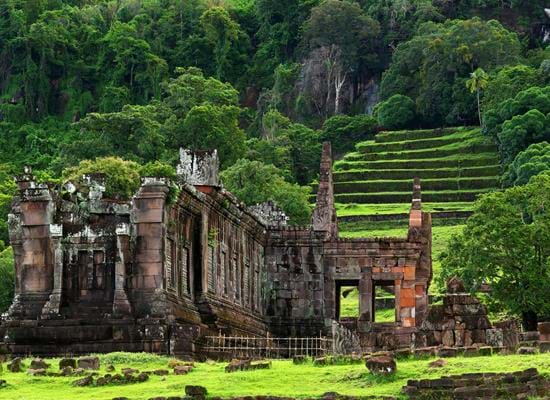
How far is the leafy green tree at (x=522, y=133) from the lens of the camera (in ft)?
422

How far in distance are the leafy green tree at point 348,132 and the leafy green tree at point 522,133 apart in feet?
77.5

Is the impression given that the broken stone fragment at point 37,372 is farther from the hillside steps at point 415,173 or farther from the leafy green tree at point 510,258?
the hillside steps at point 415,173

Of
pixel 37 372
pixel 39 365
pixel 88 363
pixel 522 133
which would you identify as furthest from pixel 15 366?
pixel 522 133

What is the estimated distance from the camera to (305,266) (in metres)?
68.2

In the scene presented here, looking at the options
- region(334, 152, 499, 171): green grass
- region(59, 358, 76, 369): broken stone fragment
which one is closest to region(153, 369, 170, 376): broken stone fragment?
region(59, 358, 76, 369): broken stone fragment

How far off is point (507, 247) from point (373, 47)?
379 ft

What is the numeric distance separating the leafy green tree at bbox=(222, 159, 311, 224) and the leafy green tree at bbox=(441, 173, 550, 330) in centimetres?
2747

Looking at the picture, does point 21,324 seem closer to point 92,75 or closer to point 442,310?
point 442,310

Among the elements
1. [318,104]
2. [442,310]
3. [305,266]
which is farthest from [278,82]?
[442,310]

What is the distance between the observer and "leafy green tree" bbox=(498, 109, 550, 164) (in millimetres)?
128625

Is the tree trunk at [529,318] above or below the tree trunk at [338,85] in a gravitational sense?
below

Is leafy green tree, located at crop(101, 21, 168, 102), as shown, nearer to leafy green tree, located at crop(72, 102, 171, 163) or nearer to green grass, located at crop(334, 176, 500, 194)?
green grass, located at crop(334, 176, 500, 194)

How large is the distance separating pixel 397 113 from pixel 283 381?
11781 cm

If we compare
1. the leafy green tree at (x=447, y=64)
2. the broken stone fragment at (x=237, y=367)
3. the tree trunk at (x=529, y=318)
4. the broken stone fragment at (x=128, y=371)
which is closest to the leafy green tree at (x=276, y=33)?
the leafy green tree at (x=447, y=64)
